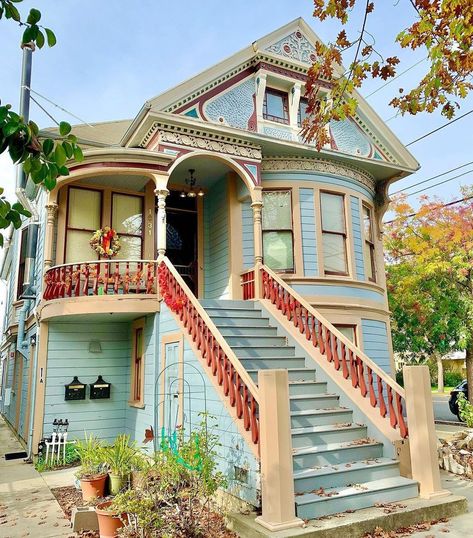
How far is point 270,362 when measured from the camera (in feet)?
23.7

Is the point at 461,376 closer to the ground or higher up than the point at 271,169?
closer to the ground

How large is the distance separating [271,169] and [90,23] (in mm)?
6070

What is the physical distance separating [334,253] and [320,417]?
518 centimetres

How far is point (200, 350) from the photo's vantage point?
662 cm

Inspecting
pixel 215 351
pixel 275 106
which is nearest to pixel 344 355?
pixel 215 351

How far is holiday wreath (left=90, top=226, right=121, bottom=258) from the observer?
9641 mm

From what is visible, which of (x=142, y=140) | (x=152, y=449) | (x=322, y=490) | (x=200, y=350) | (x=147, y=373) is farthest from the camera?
(x=142, y=140)

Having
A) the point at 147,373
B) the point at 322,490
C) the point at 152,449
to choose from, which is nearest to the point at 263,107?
the point at 147,373

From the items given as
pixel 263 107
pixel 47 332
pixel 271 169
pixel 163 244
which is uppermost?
pixel 263 107

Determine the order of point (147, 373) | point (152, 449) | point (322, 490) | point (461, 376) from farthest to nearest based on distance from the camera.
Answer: point (461, 376) < point (147, 373) < point (152, 449) < point (322, 490)

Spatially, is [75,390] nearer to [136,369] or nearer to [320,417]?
[136,369]

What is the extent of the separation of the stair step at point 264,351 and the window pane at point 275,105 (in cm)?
598

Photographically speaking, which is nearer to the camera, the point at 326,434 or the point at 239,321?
the point at 326,434

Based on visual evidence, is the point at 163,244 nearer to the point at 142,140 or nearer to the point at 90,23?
the point at 142,140
